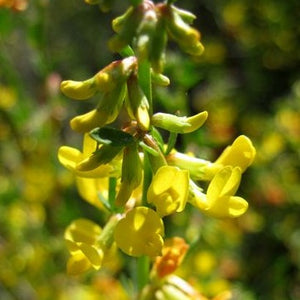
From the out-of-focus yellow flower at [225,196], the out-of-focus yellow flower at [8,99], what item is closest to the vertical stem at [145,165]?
the out-of-focus yellow flower at [225,196]

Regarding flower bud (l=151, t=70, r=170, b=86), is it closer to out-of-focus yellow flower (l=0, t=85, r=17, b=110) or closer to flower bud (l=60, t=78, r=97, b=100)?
flower bud (l=60, t=78, r=97, b=100)

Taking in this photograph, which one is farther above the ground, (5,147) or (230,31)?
(5,147)

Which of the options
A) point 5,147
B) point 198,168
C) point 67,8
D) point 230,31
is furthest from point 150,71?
point 67,8

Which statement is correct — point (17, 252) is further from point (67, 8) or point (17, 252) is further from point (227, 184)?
point (67, 8)

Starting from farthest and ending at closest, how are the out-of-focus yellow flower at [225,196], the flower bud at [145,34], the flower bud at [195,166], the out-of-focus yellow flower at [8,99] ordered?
the out-of-focus yellow flower at [8,99] → the flower bud at [195,166] → the out-of-focus yellow flower at [225,196] → the flower bud at [145,34]

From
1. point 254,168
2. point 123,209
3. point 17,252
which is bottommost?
point 254,168

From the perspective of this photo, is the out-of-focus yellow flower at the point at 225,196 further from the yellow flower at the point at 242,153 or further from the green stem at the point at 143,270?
the green stem at the point at 143,270
